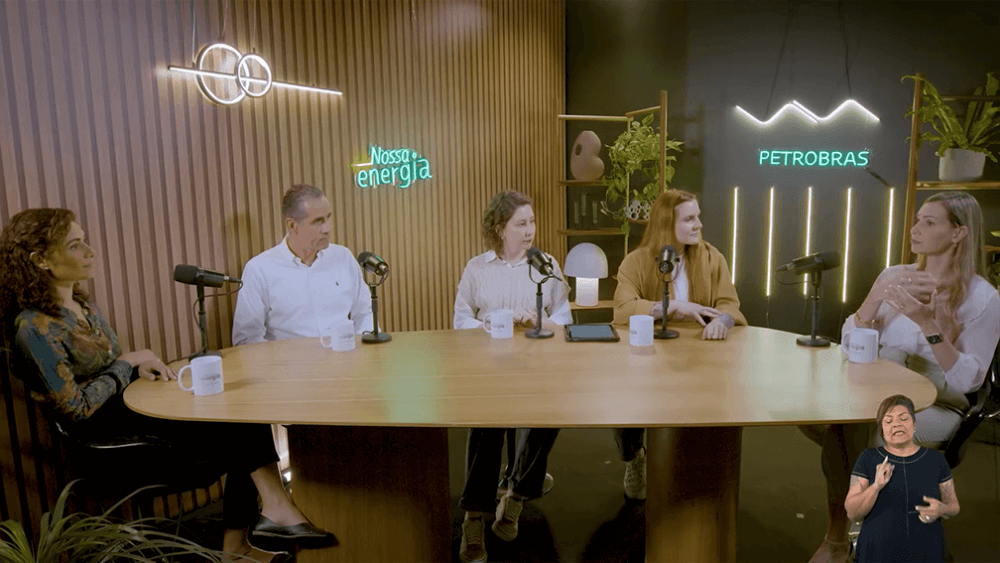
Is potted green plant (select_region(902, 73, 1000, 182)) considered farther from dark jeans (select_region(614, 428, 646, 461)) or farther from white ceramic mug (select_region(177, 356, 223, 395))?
white ceramic mug (select_region(177, 356, 223, 395))

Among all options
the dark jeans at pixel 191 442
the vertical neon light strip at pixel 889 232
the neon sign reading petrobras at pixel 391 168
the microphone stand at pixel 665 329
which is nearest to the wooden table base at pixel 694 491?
the microphone stand at pixel 665 329

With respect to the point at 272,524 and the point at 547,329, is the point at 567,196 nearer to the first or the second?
the point at 547,329

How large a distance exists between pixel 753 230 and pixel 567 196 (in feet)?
5.40

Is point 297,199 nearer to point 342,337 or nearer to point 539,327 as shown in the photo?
point 342,337

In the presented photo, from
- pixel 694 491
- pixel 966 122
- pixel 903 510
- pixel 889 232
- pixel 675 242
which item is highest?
pixel 966 122

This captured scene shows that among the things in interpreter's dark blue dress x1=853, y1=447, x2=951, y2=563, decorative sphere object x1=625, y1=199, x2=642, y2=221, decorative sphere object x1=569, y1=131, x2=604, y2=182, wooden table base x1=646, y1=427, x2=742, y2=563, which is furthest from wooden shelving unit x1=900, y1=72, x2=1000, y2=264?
interpreter's dark blue dress x1=853, y1=447, x2=951, y2=563

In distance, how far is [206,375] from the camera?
2100 millimetres

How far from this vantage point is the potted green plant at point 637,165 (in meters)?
5.09

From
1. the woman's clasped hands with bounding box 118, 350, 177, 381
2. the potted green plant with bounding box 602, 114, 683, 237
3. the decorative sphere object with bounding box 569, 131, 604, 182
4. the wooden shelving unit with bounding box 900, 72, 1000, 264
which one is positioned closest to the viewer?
the woman's clasped hands with bounding box 118, 350, 177, 381

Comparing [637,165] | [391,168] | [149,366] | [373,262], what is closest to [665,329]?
[373,262]

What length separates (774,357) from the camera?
7.92ft

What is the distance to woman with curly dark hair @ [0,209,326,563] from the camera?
2.14 meters

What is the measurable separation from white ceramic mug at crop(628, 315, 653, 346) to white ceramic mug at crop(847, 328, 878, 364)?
70cm

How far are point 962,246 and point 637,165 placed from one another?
2.82 meters
